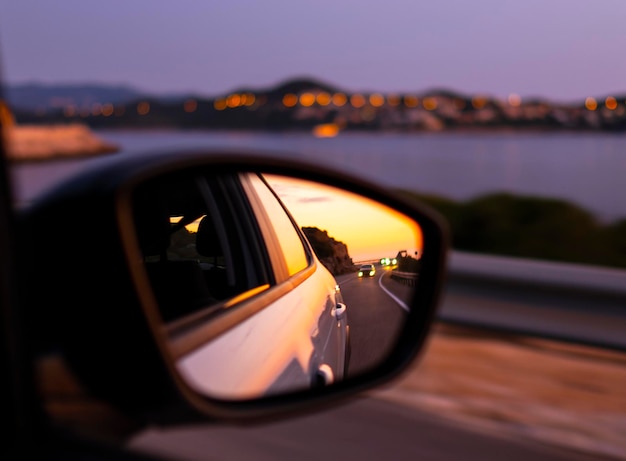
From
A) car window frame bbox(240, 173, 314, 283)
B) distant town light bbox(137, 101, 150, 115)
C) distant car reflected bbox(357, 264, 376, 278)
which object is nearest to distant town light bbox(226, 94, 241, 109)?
distant town light bbox(137, 101, 150, 115)

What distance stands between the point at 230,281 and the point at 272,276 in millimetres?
186

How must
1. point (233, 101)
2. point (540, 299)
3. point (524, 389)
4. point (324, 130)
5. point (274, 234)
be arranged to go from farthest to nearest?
point (324, 130)
point (540, 299)
point (233, 101)
point (524, 389)
point (274, 234)

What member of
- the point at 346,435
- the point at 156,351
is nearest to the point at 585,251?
the point at 346,435

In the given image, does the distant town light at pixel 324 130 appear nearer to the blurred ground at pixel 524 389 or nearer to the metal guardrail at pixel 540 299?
the metal guardrail at pixel 540 299

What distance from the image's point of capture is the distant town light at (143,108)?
4777 mm

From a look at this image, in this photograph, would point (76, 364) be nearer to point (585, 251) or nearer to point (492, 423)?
point (492, 423)

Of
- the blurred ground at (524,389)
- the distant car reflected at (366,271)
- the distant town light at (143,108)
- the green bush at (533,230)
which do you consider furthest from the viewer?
the green bush at (533,230)

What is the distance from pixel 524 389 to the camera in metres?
5.04

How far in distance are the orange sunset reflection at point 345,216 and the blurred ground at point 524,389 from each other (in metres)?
1.74

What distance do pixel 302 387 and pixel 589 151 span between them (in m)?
9.89

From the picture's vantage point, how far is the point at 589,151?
1095cm

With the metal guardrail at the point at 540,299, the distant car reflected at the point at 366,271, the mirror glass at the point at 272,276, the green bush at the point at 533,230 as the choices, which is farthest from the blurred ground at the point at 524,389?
the green bush at the point at 533,230

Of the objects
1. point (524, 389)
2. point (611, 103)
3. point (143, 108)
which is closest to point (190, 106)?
point (143, 108)

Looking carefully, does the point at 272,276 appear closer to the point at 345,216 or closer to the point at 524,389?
the point at 345,216
